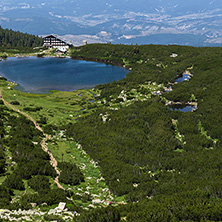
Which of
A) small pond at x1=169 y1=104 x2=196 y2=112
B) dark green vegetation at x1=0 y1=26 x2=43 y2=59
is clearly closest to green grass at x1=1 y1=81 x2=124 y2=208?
small pond at x1=169 y1=104 x2=196 y2=112

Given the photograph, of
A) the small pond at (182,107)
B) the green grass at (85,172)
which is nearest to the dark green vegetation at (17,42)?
the small pond at (182,107)

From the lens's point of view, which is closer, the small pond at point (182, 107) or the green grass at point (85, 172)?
the green grass at point (85, 172)

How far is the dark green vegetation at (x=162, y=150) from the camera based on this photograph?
24094mm

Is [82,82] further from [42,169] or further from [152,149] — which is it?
[42,169]

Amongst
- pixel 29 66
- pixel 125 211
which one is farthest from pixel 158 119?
pixel 29 66

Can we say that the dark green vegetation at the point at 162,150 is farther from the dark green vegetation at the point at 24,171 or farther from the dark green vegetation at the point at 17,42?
the dark green vegetation at the point at 17,42

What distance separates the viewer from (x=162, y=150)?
4300 centimetres

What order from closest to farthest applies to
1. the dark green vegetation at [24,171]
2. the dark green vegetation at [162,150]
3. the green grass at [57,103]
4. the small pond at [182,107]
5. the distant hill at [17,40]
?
the dark green vegetation at [162,150] → the dark green vegetation at [24,171] → the green grass at [57,103] → the small pond at [182,107] → the distant hill at [17,40]

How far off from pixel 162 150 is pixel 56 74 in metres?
81.4

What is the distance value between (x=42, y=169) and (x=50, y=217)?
11864mm

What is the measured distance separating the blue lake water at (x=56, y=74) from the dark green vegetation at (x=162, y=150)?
20546 mm

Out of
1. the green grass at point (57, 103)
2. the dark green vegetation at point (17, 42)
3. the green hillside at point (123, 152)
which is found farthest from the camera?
the dark green vegetation at point (17, 42)

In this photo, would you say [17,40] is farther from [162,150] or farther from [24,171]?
[24,171]

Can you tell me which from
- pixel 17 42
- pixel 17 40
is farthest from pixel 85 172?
pixel 17 40
